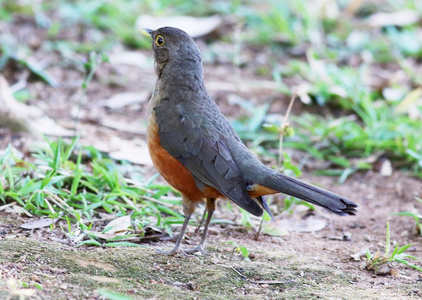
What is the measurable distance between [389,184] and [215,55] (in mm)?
4443

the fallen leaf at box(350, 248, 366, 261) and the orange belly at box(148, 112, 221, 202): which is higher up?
the orange belly at box(148, 112, 221, 202)

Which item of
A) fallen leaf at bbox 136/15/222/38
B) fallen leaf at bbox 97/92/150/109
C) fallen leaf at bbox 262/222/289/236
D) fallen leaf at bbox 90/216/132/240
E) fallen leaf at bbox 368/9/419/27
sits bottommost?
fallen leaf at bbox 90/216/132/240

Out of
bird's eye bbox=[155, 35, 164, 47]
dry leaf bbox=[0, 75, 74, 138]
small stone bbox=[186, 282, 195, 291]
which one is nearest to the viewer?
small stone bbox=[186, 282, 195, 291]

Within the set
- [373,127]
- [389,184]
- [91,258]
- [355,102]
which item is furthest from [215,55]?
[91,258]

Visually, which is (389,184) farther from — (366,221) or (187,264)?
(187,264)

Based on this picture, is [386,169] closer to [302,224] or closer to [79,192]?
[302,224]

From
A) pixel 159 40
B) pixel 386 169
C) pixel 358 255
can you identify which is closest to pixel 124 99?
pixel 159 40

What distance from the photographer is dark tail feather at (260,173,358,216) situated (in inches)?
169

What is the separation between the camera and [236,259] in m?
4.66

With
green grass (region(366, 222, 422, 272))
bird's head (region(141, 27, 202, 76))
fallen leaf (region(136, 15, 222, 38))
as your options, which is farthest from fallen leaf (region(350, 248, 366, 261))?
fallen leaf (region(136, 15, 222, 38))

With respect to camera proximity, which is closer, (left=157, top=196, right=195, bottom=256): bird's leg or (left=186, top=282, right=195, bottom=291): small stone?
(left=186, top=282, right=195, bottom=291): small stone

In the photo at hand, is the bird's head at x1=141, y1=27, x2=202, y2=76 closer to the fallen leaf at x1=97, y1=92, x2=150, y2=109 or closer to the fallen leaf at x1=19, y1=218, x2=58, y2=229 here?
the fallen leaf at x1=19, y1=218, x2=58, y2=229

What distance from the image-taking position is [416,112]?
26.6ft

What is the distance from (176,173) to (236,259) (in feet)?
2.72
